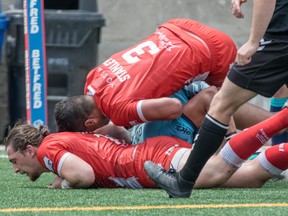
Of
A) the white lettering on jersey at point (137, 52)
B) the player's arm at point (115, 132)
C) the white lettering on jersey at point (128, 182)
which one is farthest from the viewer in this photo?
the player's arm at point (115, 132)

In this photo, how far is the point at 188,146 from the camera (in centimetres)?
624

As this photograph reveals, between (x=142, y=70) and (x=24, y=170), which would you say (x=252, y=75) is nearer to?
(x=142, y=70)

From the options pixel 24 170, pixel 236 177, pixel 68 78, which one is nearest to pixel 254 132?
pixel 236 177

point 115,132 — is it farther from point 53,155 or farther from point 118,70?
point 53,155

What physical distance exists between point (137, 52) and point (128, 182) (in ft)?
2.62

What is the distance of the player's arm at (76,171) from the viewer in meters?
5.95

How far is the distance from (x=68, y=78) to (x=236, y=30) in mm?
2561

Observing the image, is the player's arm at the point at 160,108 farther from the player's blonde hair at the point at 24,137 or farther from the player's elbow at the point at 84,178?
the player's blonde hair at the point at 24,137

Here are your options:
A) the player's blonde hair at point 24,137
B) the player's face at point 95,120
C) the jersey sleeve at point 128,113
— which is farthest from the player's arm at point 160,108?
the player's blonde hair at point 24,137

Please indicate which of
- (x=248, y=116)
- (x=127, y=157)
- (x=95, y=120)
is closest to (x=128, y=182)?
(x=127, y=157)

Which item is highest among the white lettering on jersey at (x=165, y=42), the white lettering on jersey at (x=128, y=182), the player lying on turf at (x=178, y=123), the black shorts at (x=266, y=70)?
the black shorts at (x=266, y=70)

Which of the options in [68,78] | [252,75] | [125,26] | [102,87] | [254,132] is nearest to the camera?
[252,75]

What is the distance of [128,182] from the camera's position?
6.16 meters

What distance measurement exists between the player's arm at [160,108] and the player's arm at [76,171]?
0.42 m
